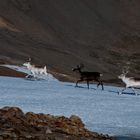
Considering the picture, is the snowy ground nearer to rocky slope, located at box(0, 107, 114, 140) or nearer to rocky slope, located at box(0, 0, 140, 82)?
rocky slope, located at box(0, 107, 114, 140)

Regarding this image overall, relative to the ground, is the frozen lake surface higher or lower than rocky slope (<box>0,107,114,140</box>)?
higher

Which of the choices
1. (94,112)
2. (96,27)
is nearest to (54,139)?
(94,112)

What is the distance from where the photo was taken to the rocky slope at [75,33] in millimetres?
62344

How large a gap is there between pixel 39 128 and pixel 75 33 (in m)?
72.5

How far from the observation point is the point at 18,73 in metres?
39.7

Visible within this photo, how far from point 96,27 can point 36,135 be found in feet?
254

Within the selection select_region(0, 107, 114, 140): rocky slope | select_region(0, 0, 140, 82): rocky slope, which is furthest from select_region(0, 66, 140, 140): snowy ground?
select_region(0, 0, 140, 82): rocky slope

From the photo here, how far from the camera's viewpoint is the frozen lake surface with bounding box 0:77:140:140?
1559cm

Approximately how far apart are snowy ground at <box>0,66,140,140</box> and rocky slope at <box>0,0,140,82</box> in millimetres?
32093

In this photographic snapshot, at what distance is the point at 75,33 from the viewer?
275 feet

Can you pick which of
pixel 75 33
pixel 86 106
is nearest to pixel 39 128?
pixel 86 106

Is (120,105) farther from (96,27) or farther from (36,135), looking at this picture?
(96,27)

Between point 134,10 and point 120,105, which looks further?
point 134,10

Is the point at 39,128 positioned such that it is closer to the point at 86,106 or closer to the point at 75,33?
the point at 86,106
